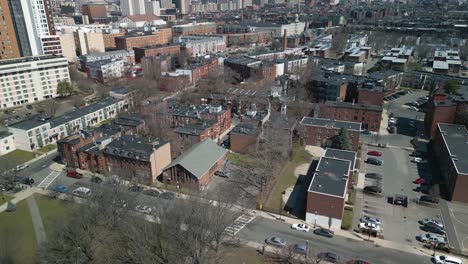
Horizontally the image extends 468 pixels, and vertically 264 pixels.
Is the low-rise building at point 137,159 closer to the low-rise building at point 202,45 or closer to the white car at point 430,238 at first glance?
the white car at point 430,238

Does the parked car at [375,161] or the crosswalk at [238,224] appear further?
the parked car at [375,161]

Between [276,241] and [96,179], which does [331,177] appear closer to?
[276,241]

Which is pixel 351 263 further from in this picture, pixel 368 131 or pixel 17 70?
pixel 17 70

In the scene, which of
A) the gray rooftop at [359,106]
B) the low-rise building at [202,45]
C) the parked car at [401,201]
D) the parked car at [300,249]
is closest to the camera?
the parked car at [300,249]

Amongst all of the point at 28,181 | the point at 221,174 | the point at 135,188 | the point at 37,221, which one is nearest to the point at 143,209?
the point at 135,188

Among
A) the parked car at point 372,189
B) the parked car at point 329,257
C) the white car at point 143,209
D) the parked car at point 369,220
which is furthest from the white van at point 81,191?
the parked car at point 372,189

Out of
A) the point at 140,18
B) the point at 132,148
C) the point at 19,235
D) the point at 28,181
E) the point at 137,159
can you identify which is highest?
the point at 140,18
